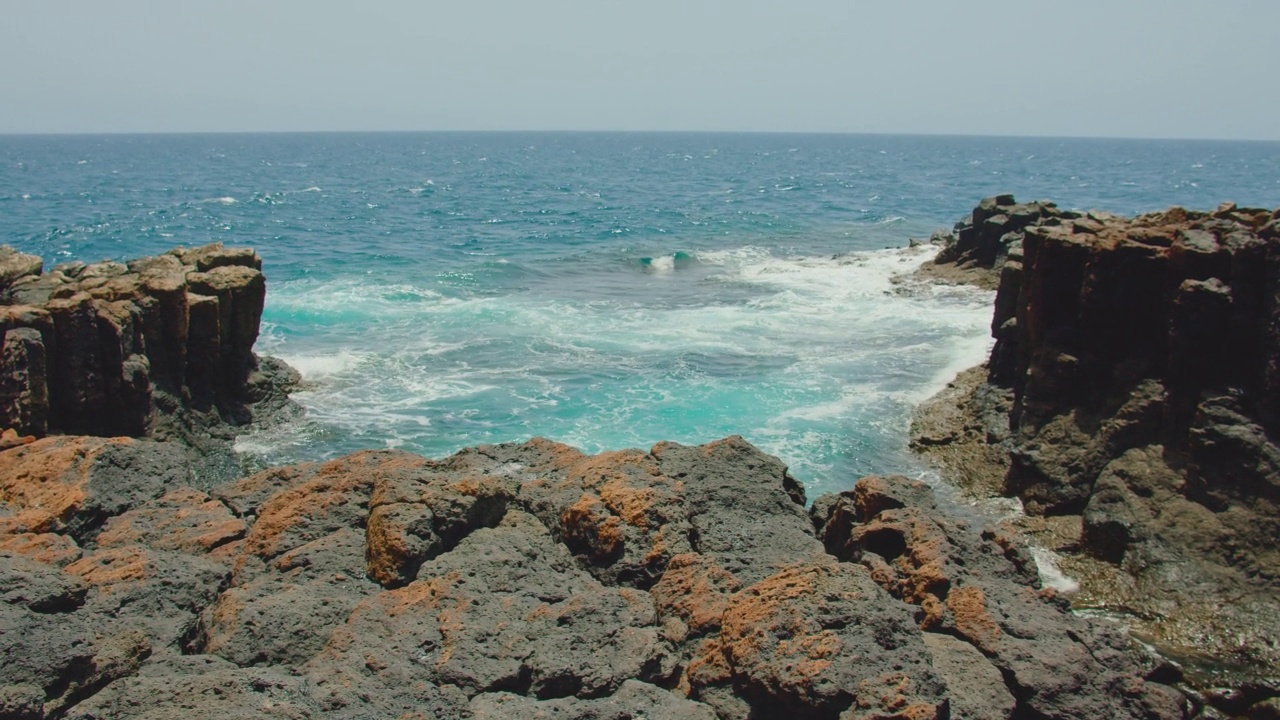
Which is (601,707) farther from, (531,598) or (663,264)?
(663,264)

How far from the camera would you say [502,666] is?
748 centimetres

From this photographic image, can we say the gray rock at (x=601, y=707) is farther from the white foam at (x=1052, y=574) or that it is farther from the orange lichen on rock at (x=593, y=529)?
the white foam at (x=1052, y=574)

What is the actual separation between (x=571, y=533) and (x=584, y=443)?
38.0 ft

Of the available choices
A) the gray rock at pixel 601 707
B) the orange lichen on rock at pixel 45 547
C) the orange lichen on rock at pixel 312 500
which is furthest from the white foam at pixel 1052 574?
the orange lichen on rock at pixel 45 547

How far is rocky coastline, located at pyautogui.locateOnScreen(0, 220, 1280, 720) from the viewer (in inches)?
279

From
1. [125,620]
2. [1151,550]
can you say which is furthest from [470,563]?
[1151,550]

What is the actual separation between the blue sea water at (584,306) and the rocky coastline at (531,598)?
353 inches

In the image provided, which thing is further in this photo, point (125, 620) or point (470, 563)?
point (470, 563)

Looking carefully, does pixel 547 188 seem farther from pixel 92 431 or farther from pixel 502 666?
pixel 502 666

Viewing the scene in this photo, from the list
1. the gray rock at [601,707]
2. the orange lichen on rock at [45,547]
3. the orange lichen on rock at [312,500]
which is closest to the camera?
the gray rock at [601,707]

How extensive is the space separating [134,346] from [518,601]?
47.3 feet

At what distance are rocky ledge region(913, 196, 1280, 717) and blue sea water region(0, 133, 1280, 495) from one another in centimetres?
314

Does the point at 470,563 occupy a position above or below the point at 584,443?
above

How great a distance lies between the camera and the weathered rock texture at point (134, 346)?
16219mm
